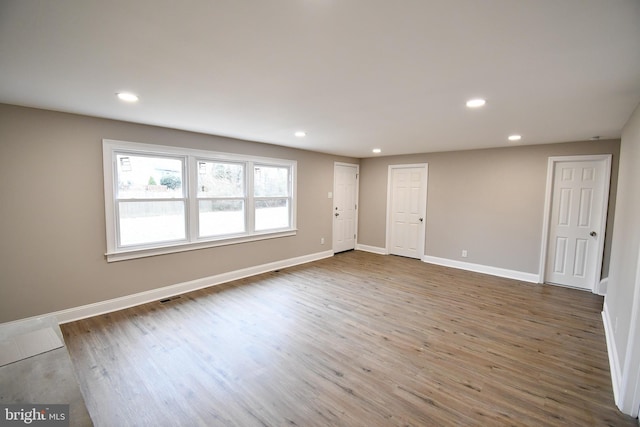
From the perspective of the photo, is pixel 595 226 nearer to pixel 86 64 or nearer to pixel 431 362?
pixel 431 362

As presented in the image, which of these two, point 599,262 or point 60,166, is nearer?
point 60,166

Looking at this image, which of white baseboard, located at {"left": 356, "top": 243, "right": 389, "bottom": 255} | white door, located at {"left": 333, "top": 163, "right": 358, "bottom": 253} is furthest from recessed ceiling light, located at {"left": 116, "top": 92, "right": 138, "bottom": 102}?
white baseboard, located at {"left": 356, "top": 243, "right": 389, "bottom": 255}

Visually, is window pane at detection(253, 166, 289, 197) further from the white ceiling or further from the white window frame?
the white ceiling

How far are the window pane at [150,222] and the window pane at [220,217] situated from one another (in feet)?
1.04

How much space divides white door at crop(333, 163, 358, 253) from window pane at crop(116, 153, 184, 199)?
347cm

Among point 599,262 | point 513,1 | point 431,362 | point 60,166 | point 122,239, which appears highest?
point 513,1

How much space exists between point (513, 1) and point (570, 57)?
0.82 meters

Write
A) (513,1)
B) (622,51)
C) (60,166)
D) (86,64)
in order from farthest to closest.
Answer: (60,166) < (86,64) < (622,51) < (513,1)

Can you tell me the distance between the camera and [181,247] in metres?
4.01

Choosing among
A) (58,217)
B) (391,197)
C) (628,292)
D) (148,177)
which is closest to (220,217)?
(148,177)

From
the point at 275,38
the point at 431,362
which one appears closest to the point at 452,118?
the point at 275,38

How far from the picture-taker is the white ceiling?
127 centimetres

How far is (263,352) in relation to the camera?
2.63 m

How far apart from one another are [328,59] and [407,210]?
5.06 meters
